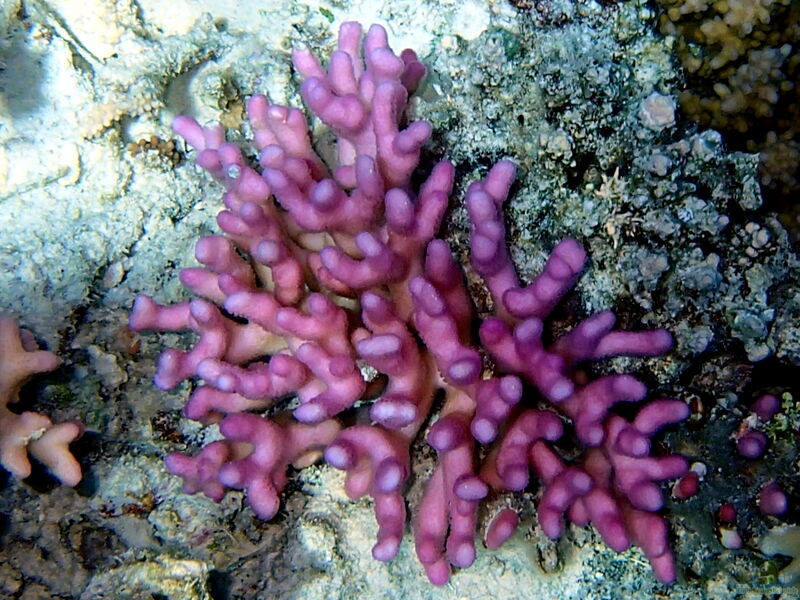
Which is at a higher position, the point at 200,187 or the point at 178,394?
the point at 200,187

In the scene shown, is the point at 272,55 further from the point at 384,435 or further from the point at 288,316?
the point at 384,435

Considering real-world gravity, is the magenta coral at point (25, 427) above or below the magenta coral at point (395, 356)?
below

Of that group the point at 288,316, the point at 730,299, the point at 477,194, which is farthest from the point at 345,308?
the point at 730,299

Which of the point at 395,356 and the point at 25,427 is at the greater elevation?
the point at 395,356

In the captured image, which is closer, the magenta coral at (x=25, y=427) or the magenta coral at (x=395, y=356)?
the magenta coral at (x=395, y=356)

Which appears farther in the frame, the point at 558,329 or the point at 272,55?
the point at 272,55

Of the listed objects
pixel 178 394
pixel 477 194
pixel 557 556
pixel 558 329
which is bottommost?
pixel 178 394
